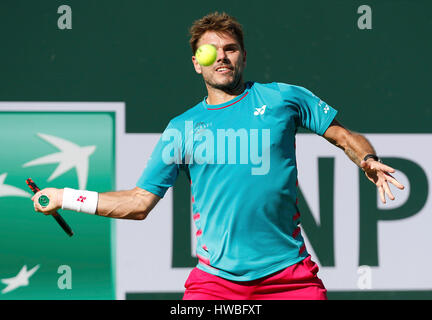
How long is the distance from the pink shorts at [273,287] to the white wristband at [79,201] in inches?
27.6

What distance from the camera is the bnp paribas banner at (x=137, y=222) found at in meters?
4.89

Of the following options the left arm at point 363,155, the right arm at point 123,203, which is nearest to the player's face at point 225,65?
the left arm at point 363,155

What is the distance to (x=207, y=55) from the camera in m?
3.46

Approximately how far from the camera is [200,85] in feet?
16.3

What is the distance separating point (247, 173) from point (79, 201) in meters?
0.87

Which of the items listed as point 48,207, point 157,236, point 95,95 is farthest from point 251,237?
point 95,95

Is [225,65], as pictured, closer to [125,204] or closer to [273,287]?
[125,204]

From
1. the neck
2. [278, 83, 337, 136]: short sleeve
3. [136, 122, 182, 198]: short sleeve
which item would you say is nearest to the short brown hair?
the neck

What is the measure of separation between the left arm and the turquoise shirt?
0.07 m

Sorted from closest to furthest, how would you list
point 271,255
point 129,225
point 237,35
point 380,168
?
point 380,168, point 271,255, point 237,35, point 129,225

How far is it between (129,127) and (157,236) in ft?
2.65

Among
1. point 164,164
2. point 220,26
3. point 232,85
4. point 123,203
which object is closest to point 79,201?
point 123,203

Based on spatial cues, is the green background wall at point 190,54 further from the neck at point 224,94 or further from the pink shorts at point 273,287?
the pink shorts at point 273,287
